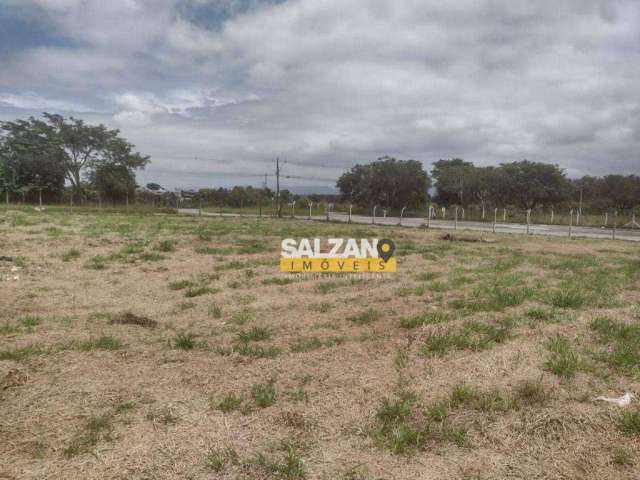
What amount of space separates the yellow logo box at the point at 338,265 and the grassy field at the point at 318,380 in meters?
1.65

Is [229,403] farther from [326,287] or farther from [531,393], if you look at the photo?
[326,287]

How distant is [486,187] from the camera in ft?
156

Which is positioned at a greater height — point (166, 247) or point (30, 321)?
point (166, 247)

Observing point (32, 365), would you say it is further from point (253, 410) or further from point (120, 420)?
point (253, 410)

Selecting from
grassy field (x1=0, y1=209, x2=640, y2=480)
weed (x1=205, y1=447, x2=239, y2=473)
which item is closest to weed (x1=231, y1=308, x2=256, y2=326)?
grassy field (x1=0, y1=209, x2=640, y2=480)

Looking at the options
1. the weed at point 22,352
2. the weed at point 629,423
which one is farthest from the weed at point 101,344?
the weed at point 629,423

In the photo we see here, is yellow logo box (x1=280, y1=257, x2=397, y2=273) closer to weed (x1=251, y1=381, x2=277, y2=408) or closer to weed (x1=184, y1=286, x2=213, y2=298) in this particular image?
weed (x1=184, y1=286, x2=213, y2=298)

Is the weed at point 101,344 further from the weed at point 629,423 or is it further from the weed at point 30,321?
the weed at point 629,423

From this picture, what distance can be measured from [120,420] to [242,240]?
34.1 ft

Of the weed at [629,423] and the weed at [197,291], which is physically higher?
the weed at [197,291]

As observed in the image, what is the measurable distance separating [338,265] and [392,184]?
43126 mm

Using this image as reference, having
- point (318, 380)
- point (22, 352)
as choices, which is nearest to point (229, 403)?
point (318, 380)

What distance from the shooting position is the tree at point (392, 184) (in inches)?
1933

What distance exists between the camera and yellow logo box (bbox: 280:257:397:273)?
834cm
